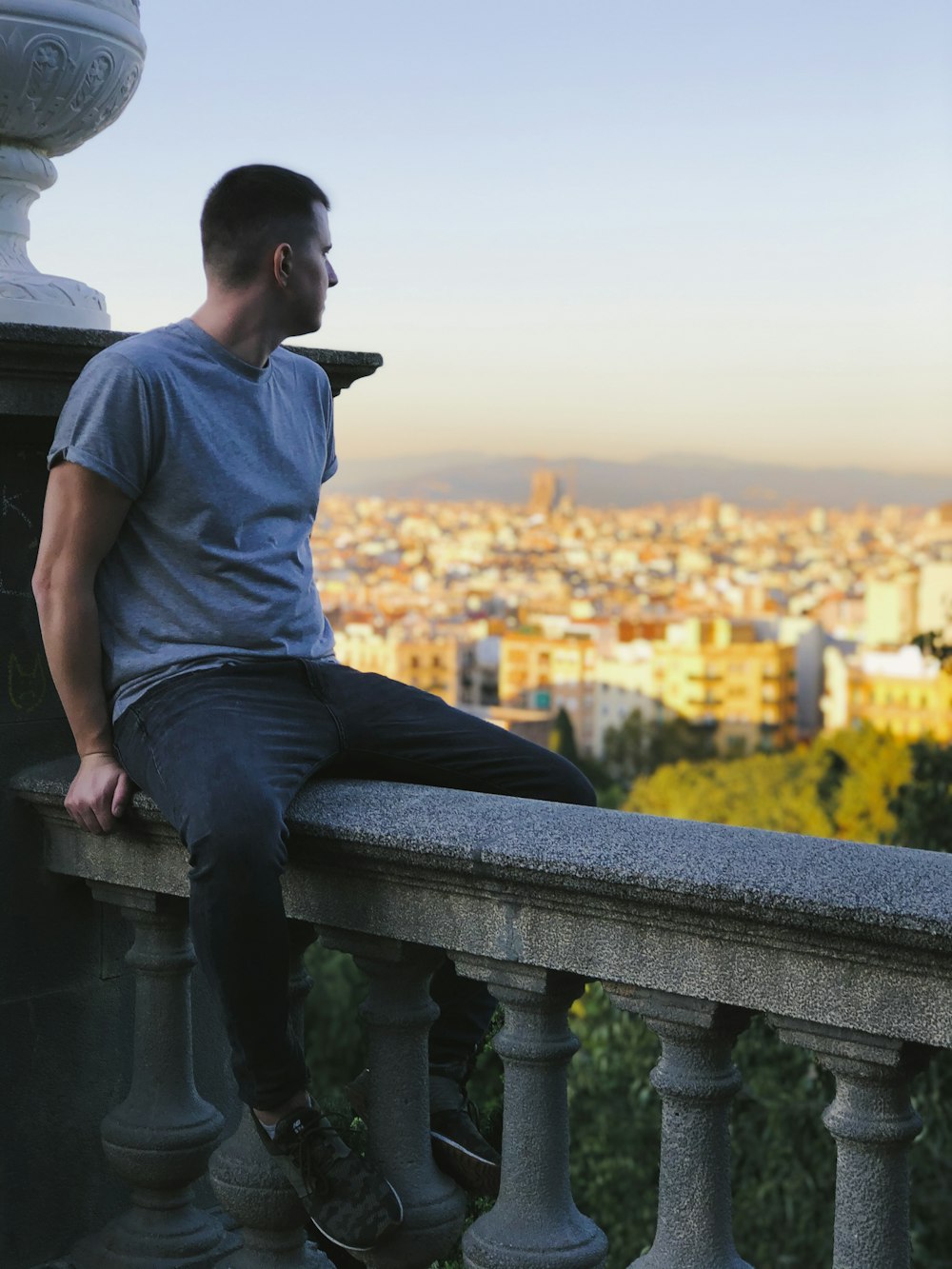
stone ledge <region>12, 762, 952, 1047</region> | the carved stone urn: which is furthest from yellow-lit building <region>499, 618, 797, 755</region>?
stone ledge <region>12, 762, 952, 1047</region>

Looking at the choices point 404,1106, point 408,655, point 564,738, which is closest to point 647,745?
point 408,655

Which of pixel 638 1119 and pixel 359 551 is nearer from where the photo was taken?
pixel 638 1119

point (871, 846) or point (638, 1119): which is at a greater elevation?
point (871, 846)

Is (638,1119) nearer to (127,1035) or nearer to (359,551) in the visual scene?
(127,1035)

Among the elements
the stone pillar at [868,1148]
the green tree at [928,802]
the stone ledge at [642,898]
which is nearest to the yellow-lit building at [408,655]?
the green tree at [928,802]

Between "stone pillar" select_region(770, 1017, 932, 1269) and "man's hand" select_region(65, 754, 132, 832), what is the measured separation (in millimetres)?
1076

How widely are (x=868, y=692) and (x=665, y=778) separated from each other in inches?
1569

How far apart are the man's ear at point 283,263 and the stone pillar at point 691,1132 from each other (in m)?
1.20

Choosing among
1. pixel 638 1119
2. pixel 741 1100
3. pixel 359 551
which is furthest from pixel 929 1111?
pixel 359 551

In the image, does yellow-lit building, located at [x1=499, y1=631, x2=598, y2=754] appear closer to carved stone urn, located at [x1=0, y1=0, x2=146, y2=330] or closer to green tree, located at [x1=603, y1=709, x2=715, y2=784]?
green tree, located at [x1=603, y1=709, x2=715, y2=784]

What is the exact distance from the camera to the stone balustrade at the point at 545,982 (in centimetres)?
170

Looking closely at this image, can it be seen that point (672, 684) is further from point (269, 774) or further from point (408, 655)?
point (269, 774)

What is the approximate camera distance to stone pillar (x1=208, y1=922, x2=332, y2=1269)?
2281 millimetres

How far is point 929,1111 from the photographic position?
441 inches
